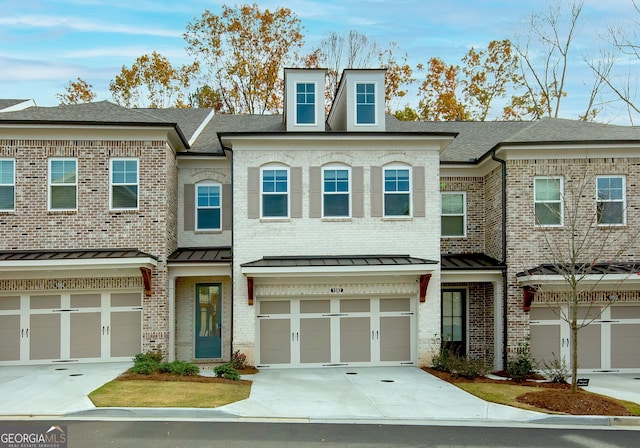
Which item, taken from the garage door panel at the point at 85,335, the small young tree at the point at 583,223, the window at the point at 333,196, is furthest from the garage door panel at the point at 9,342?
the small young tree at the point at 583,223

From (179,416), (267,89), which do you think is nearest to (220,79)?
(267,89)

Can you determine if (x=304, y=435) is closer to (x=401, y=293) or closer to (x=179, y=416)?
(x=179, y=416)

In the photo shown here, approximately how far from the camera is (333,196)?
17625mm

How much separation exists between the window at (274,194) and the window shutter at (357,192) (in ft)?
6.19

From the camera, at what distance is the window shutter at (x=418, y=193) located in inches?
695

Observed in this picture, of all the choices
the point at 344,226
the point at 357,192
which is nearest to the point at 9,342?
the point at 344,226

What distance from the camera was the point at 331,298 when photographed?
17703mm

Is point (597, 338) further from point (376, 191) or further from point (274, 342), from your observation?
point (274, 342)

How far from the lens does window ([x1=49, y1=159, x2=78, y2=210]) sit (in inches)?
665


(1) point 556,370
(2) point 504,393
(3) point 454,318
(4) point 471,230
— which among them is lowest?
(1) point 556,370

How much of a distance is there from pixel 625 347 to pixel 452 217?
629cm

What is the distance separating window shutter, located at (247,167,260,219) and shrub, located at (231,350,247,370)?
150 inches

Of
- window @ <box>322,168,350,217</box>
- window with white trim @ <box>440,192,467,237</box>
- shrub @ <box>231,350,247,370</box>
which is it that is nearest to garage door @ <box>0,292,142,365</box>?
shrub @ <box>231,350,247,370</box>

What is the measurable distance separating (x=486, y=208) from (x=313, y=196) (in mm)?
5961
